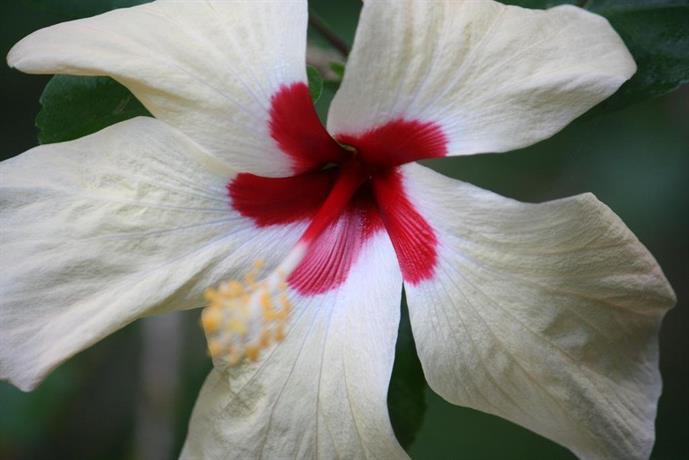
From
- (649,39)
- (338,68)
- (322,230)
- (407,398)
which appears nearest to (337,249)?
(322,230)

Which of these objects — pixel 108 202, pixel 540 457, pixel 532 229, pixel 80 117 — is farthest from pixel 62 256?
pixel 540 457

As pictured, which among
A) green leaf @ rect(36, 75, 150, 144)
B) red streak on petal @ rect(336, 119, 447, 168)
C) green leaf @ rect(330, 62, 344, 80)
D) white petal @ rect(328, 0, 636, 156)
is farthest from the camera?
green leaf @ rect(330, 62, 344, 80)

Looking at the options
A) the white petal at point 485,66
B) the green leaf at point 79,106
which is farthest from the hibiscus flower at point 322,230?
the green leaf at point 79,106

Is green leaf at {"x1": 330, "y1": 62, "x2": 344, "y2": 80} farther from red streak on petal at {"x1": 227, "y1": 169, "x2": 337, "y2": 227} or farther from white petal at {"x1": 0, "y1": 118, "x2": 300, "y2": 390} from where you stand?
white petal at {"x1": 0, "y1": 118, "x2": 300, "y2": 390}

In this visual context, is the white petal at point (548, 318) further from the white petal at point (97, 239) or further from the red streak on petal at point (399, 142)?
the white petal at point (97, 239)

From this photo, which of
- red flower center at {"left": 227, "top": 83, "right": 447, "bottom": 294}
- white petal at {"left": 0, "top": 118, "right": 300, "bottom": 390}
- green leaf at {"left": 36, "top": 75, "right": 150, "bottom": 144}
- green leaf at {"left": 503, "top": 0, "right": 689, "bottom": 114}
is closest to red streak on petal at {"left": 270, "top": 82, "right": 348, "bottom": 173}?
red flower center at {"left": 227, "top": 83, "right": 447, "bottom": 294}

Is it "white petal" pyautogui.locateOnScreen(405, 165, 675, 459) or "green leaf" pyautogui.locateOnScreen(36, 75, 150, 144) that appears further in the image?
"green leaf" pyautogui.locateOnScreen(36, 75, 150, 144)

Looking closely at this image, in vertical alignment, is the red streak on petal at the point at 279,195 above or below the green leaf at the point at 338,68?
below
